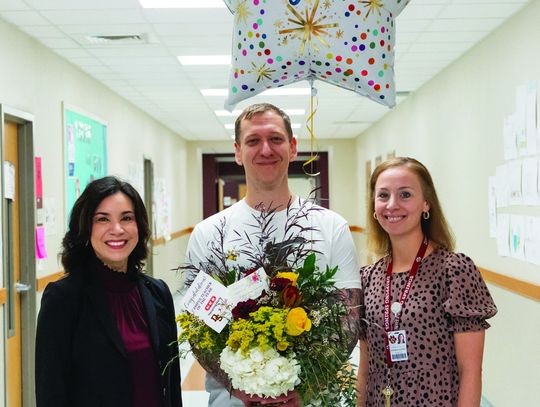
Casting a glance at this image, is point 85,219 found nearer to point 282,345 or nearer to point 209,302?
point 209,302

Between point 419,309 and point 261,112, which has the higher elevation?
point 261,112

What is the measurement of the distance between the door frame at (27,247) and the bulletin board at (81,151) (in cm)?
65

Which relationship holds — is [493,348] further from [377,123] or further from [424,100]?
[377,123]

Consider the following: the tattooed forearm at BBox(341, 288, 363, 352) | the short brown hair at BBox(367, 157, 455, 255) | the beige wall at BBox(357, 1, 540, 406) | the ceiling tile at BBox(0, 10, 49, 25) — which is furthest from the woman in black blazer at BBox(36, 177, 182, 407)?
the beige wall at BBox(357, 1, 540, 406)

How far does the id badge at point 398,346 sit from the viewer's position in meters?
1.80

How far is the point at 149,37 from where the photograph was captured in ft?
14.9

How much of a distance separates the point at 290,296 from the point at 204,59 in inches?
160

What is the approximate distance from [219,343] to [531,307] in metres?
2.71

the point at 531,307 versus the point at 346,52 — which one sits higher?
the point at 346,52

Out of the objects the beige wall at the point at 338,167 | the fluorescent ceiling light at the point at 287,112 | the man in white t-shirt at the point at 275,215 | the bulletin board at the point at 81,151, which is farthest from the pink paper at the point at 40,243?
the beige wall at the point at 338,167

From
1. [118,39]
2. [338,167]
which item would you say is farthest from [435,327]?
[338,167]

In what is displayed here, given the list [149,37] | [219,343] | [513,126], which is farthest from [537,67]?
[219,343]

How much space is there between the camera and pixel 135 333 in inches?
75.3

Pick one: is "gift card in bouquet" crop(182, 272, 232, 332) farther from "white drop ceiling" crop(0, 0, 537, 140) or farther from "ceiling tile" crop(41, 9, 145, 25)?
"ceiling tile" crop(41, 9, 145, 25)
